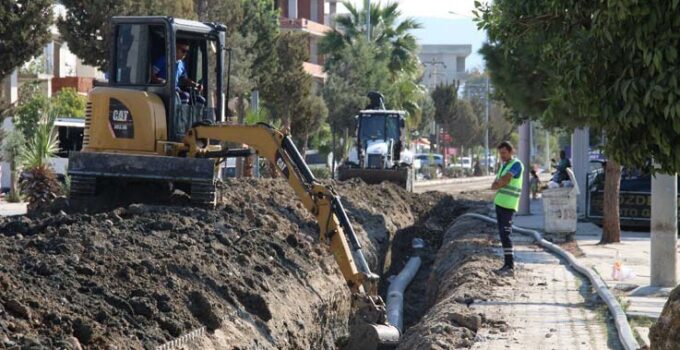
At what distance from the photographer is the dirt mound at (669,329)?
8.07 meters

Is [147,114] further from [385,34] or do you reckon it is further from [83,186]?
[385,34]

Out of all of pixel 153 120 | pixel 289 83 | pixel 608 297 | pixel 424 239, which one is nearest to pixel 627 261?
pixel 608 297

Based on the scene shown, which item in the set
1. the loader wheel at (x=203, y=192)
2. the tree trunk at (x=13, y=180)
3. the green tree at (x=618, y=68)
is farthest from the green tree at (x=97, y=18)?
the green tree at (x=618, y=68)

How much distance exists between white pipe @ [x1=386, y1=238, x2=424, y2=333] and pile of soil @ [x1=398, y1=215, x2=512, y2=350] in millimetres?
440

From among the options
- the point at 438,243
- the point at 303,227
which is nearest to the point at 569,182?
the point at 438,243

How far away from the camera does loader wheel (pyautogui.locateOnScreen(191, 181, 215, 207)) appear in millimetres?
17875

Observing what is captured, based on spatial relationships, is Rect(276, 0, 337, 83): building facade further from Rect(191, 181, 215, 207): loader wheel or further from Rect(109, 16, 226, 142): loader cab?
Rect(191, 181, 215, 207): loader wheel

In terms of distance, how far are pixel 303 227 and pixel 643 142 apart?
12828 mm

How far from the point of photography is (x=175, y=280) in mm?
11633

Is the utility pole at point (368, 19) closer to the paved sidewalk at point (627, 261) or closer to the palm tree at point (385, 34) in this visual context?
the palm tree at point (385, 34)

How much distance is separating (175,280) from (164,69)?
714cm

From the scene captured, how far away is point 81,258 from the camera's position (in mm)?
11648

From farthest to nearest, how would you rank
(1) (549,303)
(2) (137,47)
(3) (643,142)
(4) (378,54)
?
(4) (378,54), (2) (137,47), (1) (549,303), (3) (643,142)

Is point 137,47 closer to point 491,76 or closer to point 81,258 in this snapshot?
point 81,258
